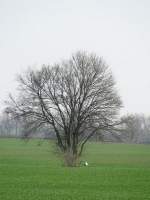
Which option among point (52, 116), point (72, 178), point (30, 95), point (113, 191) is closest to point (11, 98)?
point (30, 95)

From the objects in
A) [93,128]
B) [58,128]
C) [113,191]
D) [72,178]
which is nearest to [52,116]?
[58,128]

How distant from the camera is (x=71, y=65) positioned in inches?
1585

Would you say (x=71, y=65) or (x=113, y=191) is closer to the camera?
(x=113, y=191)

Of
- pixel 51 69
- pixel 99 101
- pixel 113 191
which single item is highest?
pixel 51 69

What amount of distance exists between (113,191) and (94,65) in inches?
934

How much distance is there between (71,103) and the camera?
127 ft

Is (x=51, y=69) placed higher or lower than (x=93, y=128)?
higher

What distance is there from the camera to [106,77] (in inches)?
1551

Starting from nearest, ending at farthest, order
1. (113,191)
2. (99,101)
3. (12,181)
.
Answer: (113,191), (12,181), (99,101)

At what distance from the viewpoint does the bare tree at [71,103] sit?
38062 millimetres

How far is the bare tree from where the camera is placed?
3806 centimetres

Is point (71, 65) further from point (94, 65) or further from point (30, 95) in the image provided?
point (30, 95)

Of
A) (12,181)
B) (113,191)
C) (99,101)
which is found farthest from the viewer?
(99,101)

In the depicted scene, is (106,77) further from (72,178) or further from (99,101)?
(72,178)
